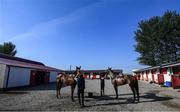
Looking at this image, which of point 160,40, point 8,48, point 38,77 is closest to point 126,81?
point 38,77

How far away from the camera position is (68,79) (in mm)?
12922

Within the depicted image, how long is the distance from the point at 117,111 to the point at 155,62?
1520 inches

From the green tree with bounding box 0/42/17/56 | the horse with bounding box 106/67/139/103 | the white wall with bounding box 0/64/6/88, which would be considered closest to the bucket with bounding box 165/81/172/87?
the horse with bounding box 106/67/139/103

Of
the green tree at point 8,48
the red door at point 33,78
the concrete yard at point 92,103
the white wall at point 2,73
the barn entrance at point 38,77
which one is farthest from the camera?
the green tree at point 8,48

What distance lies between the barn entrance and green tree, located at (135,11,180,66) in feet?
83.3

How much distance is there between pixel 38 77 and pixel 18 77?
7715 millimetres

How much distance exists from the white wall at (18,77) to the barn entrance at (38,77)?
1576 millimetres

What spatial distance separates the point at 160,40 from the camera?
44438 mm

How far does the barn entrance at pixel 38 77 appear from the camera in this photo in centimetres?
2652

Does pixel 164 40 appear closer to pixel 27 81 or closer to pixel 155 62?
pixel 155 62

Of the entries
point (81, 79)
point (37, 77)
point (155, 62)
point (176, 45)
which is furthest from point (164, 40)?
point (81, 79)

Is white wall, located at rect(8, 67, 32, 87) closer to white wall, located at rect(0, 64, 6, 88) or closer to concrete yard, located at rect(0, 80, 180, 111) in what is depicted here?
white wall, located at rect(0, 64, 6, 88)

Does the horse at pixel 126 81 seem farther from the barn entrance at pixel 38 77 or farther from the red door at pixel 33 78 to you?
the barn entrance at pixel 38 77

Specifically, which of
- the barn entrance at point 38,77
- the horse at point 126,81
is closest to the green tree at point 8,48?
the barn entrance at point 38,77
